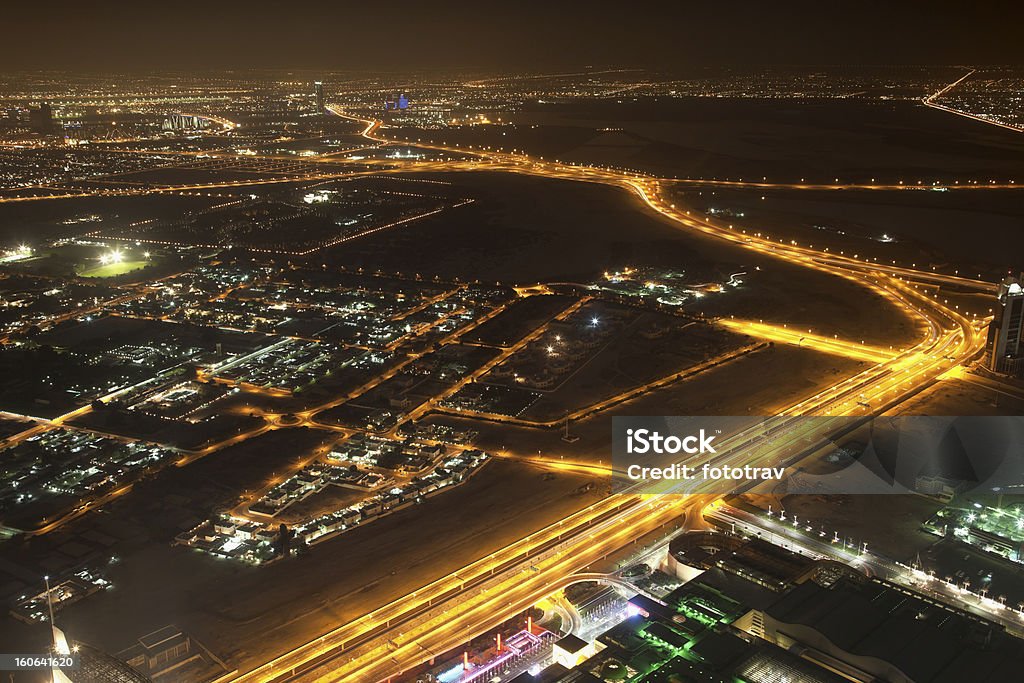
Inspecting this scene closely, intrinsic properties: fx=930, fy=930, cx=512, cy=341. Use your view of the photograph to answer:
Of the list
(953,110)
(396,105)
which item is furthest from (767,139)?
(396,105)

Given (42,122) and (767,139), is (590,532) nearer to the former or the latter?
(767,139)

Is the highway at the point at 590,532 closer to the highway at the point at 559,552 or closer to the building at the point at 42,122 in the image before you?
the highway at the point at 559,552

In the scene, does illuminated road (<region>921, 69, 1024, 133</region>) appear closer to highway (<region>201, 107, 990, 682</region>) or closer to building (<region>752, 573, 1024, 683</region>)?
highway (<region>201, 107, 990, 682</region>)

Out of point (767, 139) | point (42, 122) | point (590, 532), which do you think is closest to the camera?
point (590, 532)

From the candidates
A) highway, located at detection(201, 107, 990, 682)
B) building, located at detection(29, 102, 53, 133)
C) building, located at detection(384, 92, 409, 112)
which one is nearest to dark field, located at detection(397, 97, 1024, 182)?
building, located at detection(384, 92, 409, 112)

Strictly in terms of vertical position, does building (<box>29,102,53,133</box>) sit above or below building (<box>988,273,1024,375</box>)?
above

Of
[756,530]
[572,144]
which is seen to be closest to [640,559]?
[756,530]

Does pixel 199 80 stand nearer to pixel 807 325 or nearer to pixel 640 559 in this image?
pixel 807 325
